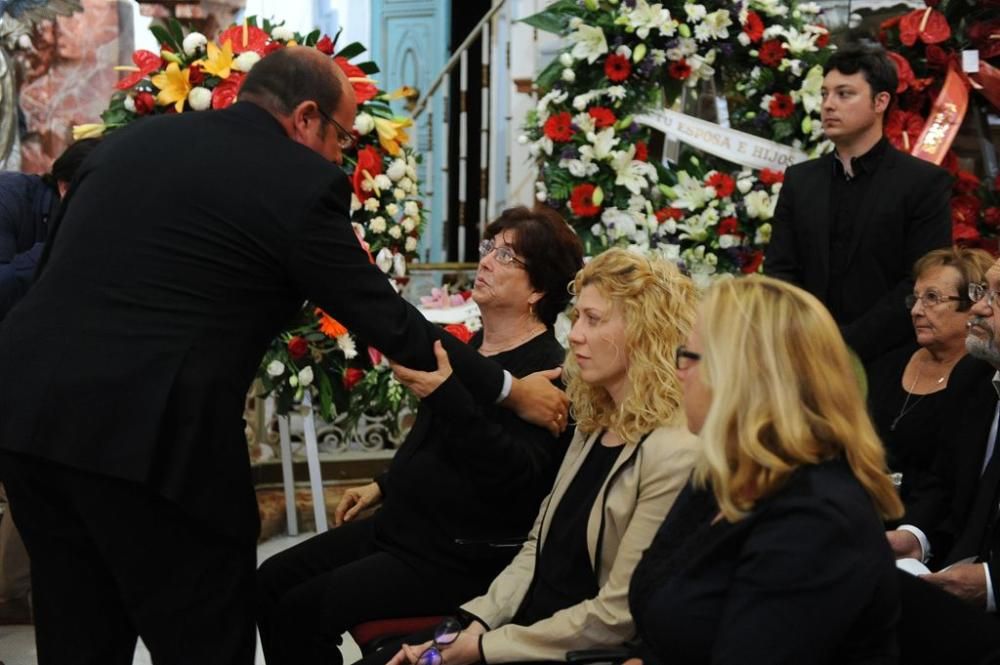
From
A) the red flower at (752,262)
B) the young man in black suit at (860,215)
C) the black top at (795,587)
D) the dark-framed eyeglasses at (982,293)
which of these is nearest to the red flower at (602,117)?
the red flower at (752,262)

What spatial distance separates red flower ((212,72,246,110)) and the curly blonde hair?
1.41m

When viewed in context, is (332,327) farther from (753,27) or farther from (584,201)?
(753,27)

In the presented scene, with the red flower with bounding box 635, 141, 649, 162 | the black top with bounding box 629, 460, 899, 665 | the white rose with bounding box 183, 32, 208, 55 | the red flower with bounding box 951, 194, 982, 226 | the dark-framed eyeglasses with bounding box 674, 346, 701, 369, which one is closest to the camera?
the black top with bounding box 629, 460, 899, 665

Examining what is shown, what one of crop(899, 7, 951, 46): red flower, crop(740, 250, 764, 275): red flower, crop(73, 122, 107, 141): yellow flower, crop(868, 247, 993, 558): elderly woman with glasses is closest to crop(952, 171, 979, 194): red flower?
crop(899, 7, 951, 46): red flower

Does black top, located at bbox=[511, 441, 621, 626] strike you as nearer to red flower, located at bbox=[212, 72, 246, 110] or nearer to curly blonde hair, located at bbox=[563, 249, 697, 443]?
curly blonde hair, located at bbox=[563, 249, 697, 443]

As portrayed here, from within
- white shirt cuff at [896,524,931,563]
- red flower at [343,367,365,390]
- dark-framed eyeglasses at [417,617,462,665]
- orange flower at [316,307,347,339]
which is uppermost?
white shirt cuff at [896,524,931,563]

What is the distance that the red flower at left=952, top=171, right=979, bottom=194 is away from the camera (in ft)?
15.6

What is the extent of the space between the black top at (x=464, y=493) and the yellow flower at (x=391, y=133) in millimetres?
1267

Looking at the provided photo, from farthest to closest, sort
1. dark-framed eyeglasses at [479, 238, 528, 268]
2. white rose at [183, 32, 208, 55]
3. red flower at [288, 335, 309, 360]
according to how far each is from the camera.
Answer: red flower at [288, 335, 309, 360]
white rose at [183, 32, 208, 55]
dark-framed eyeglasses at [479, 238, 528, 268]

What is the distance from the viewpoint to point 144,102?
140 inches

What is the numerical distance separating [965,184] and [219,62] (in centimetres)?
286

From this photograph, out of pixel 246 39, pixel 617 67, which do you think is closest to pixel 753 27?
pixel 617 67

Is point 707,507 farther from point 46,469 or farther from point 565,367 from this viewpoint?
point 46,469

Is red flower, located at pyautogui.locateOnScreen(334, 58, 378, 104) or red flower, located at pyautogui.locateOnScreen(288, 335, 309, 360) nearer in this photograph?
red flower, located at pyautogui.locateOnScreen(334, 58, 378, 104)
